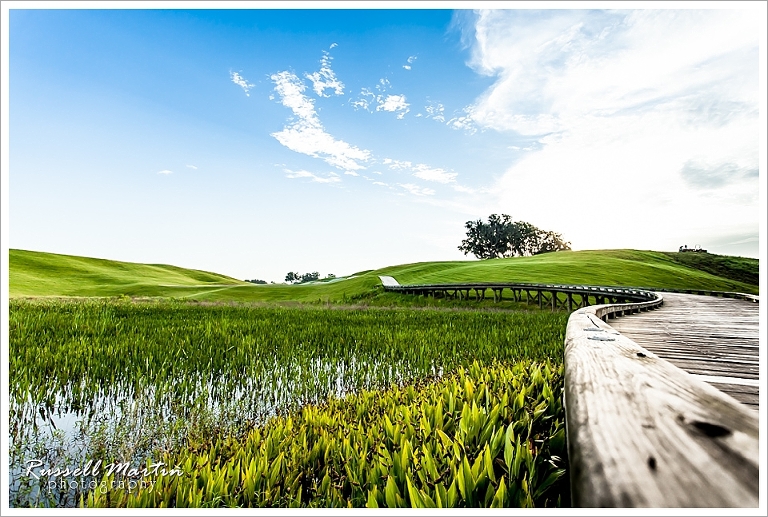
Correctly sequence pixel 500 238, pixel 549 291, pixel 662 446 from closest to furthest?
pixel 662 446 → pixel 549 291 → pixel 500 238

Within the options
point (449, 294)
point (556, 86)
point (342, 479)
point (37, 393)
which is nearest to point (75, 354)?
point (37, 393)

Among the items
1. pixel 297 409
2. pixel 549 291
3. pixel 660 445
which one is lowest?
pixel 297 409

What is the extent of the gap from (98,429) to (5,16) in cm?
403

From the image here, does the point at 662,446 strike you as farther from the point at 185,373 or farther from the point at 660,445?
the point at 185,373

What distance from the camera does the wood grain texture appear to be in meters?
0.65

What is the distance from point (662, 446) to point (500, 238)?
80664 millimetres

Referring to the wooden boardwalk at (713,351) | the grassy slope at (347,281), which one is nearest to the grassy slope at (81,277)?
the grassy slope at (347,281)

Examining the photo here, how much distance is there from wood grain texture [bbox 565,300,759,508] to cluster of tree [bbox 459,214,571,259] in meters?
79.9

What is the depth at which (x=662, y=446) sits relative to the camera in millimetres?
797

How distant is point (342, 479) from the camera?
8.00 feet

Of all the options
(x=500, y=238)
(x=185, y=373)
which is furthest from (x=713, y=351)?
(x=500, y=238)

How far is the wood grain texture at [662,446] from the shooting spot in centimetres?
65

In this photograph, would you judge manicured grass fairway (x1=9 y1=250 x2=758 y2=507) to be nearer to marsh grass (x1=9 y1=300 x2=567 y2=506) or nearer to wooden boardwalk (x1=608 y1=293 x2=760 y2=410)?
marsh grass (x1=9 y1=300 x2=567 y2=506)

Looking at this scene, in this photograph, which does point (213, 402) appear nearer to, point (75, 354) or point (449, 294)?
point (75, 354)
